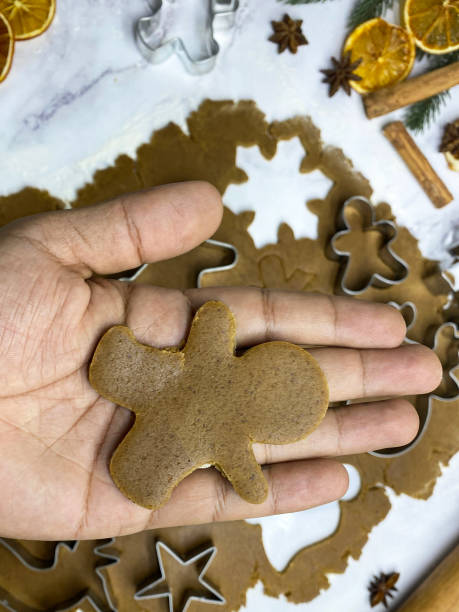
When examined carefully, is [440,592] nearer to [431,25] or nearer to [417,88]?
[417,88]

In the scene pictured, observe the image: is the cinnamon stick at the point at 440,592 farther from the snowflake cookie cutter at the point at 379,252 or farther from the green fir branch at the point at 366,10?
the green fir branch at the point at 366,10

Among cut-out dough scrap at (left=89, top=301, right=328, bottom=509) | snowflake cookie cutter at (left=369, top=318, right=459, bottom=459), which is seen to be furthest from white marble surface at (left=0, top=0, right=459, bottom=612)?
cut-out dough scrap at (left=89, top=301, right=328, bottom=509)

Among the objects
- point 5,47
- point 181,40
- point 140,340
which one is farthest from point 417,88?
point 5,47

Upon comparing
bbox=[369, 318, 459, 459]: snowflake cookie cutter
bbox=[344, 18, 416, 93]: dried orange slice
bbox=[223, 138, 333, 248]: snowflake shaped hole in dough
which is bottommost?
bbox=[369, 318, 459, 459]: snowflake cookie cutter

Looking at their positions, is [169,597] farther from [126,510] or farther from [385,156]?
[385,156]

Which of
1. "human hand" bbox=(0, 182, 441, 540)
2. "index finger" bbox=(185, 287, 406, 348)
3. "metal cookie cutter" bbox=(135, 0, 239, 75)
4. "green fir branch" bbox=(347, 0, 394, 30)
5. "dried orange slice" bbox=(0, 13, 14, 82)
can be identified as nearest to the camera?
"human hand" bbox=(0, 182, 441, 540)

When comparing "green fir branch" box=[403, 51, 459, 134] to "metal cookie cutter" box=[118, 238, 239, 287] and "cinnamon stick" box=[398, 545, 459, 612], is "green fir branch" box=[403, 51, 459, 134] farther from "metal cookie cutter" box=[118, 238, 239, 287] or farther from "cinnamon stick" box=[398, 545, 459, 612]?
"cinnamon stick" box=[398, 545, 459, 612]

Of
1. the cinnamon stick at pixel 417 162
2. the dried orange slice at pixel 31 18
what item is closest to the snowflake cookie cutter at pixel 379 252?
the cinnamon stick at pixel 417 162

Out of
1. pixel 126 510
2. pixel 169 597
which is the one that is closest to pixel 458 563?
pixel 169 597
